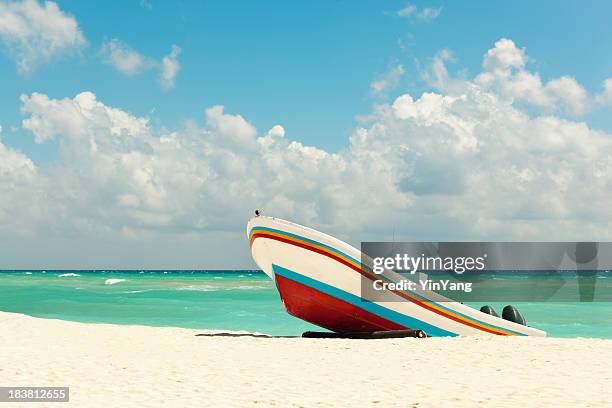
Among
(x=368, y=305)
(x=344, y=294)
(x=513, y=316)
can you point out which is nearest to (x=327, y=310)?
(x=344, y=294)

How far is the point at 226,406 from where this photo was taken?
6.57m

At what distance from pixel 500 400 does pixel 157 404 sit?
3.89 meters

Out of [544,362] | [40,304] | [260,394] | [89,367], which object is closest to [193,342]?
[89,367]

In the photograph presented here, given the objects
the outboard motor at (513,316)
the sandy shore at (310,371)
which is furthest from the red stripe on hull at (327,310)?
the outboard motor at (513,316)

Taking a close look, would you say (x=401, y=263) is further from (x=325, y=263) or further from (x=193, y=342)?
(x=193, y=342)

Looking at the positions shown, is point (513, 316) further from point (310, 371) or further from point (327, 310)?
point (310, 371)

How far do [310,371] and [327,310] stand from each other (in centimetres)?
458

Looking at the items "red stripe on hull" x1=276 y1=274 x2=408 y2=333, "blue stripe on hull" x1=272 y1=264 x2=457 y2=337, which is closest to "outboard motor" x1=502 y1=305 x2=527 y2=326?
"blue stripe on hull" x1=272 y1=264 x2=457 y2=337

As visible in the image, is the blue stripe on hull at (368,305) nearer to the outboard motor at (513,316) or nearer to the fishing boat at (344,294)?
the fishing boat at (344,294)

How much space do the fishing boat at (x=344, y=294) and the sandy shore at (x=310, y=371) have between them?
0.80 m

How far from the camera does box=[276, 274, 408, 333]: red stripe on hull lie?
531 inches

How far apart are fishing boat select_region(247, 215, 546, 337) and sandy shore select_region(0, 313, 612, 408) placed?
797mm

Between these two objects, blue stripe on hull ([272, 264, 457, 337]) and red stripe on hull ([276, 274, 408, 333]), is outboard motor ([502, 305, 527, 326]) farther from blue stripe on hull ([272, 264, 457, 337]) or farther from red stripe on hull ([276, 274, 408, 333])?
red stripe on hull ([276, 274, 408, 333])

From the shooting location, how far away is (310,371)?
9.16 m
